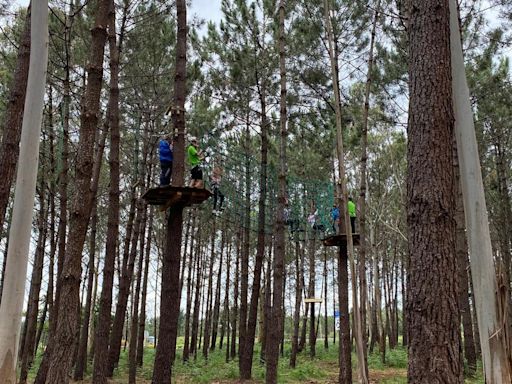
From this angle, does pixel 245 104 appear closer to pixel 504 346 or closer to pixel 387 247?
pixel 504 346

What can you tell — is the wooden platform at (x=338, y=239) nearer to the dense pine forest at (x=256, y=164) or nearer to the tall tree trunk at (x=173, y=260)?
the dense pine forest at (x=256, y=164)

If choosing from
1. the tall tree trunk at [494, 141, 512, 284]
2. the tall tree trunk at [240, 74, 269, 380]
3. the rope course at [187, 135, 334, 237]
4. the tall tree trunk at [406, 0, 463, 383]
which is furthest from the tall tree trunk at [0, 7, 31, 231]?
the tall tree trunk at [494, 141, 512, 284]

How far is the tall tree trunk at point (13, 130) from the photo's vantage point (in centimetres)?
430

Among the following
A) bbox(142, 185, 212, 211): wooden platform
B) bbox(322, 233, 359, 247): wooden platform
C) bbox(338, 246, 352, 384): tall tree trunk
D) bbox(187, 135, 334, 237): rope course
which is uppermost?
bbox(187, 135, 334, 237): rope course

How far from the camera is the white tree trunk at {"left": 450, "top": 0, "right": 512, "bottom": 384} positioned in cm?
257

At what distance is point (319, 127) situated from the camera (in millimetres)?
10523

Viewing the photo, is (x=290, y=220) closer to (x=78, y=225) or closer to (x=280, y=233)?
(x=280, y=233)

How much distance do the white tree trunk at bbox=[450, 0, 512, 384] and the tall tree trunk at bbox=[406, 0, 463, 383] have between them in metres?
0.08

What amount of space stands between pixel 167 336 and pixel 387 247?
17.4m

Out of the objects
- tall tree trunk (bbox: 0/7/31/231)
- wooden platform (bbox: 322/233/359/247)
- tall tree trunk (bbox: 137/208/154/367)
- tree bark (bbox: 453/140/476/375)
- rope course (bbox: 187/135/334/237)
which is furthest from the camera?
tall tree trunk (bbox: 137/208/154/367)

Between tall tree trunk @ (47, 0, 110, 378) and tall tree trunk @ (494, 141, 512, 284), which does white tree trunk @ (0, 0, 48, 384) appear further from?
tall tree trunk @ (494, 141, 512, 284)

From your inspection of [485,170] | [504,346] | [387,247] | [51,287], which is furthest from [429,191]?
[387,247]

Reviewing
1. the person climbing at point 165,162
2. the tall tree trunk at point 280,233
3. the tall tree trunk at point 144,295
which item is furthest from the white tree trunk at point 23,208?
the tall tree trunk at point 144,295

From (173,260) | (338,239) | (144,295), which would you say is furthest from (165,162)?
(144,295)
